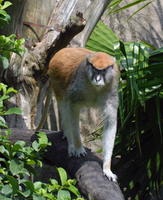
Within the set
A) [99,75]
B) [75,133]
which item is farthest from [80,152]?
[99,75]

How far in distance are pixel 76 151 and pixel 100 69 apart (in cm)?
66

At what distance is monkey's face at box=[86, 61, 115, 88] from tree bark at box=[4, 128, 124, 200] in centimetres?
58

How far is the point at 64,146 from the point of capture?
1.92m

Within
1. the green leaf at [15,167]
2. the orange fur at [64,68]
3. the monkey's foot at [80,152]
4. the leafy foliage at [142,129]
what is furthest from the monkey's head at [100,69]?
the green leaf at [15,167]

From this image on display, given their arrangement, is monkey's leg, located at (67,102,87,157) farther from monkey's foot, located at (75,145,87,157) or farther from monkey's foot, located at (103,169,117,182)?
monkey's foot, located at (103,169,117,182)

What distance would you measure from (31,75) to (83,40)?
763mm

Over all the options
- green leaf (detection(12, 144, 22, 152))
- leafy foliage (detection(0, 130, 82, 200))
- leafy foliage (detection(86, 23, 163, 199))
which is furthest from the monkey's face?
green leaf (detection(12, 144, 22, 152))

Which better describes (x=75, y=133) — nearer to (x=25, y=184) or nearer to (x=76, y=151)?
(x=76, y=151)

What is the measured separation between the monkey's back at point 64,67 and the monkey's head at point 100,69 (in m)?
0.27

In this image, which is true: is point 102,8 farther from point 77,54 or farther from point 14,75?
point 14,75

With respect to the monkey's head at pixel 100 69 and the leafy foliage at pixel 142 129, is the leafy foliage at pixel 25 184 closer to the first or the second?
the monkey's head at pixel 100 69

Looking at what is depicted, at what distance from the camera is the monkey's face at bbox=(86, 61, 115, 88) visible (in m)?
1.65

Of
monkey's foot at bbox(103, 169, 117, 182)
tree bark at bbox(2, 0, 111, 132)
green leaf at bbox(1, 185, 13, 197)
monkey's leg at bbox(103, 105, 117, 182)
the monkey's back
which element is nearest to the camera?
green leaf at bbox(1, 185, 13, 197)

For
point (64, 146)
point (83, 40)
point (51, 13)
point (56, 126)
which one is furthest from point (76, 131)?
point (56, 126)
